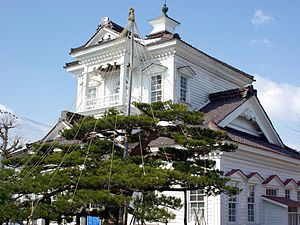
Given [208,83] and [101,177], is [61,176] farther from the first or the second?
[208,83]

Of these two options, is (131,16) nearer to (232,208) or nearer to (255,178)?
(232,208)

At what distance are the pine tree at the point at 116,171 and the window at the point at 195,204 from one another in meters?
6.30

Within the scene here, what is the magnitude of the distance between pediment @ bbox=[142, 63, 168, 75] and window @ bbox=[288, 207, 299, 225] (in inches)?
345

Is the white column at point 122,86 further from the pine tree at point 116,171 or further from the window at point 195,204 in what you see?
the pine tree at point 116,171

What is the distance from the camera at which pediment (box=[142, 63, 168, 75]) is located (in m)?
21.1

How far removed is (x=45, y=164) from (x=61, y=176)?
154cm

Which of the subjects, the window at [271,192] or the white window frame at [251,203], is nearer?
the white window frame at [251,203]

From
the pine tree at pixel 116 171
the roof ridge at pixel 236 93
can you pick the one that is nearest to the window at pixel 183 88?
the roof ridge at pixel 236 93

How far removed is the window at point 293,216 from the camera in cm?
1995

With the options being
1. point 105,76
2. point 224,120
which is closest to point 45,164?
point 224,120

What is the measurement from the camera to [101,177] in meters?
9.30

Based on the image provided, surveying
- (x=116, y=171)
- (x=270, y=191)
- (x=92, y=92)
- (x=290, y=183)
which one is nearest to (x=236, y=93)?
(x=270, y=191)

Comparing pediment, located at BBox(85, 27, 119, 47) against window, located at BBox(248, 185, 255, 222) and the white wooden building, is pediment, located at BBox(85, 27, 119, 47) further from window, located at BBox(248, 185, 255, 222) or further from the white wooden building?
window, located at BBox(248, 185, 255, 222)

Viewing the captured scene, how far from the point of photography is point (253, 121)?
74.3 ft
